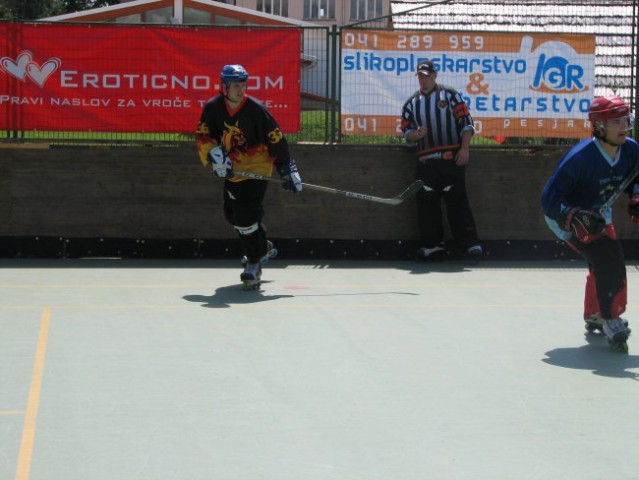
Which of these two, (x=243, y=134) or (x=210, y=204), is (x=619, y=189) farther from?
(x=210, y=204)

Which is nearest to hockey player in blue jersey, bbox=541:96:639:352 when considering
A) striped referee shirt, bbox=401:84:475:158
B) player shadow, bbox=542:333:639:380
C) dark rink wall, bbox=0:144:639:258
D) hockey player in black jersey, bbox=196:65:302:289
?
player shadow, bbox=542:333:639:380

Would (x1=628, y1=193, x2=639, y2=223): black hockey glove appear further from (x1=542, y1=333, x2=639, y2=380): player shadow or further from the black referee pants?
the black referee pants

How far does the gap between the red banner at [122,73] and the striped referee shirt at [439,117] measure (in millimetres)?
1338

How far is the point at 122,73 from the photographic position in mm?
12133

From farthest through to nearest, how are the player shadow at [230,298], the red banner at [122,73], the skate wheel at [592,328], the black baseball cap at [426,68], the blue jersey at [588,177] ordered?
the red banner at [122,73]
the black baseball cap at [426,68]
the player shadow at [230,298]
the skate wheel at [592,328]
the blue jersey at [588,177]

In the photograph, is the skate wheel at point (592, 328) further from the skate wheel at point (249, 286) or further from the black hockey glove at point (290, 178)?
the skate wheel at point (249, 286)

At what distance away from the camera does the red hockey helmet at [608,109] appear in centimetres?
766

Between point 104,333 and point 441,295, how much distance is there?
3.30 m

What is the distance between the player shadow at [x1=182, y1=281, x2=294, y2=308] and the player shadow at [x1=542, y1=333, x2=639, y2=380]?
2.97 metres

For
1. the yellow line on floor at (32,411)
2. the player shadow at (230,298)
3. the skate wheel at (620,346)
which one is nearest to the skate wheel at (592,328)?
the skate wheel at (620,346)

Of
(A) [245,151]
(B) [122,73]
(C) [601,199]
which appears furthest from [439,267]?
(C) [601,199]

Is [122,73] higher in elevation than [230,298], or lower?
higher

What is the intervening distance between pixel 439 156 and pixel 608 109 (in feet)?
14.7

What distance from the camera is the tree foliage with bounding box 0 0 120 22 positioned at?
4600 centimetres
